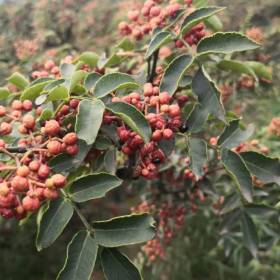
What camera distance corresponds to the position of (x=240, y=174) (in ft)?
5.50

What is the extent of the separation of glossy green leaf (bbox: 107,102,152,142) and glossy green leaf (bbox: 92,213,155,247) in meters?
0.25

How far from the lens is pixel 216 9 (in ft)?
5.35

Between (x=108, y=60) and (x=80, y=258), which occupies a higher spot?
(x=108, y=60)

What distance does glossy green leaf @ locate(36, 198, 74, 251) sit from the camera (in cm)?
146

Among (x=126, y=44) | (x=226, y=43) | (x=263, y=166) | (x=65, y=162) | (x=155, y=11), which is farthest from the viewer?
(x=126, y=44)

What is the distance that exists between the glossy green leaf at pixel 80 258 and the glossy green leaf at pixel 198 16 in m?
0.79

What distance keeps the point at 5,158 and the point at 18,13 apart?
172 inches

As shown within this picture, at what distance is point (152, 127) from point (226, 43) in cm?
40

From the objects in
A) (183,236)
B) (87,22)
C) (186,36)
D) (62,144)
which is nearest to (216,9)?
(186,36)

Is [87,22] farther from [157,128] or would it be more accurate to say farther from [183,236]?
[157,128]

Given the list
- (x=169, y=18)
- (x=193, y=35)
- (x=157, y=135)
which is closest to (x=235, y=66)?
(x=193, y=35)

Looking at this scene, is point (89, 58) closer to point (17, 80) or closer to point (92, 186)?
point (17, 80)

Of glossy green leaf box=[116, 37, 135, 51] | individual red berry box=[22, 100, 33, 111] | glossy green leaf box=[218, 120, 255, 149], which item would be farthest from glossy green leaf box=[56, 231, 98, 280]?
glossy green leaf box=[116, 37, 135, 51]

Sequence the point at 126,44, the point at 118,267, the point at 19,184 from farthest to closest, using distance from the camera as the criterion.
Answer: the point at 126,44
the point at 118,267
the point at 19,184
